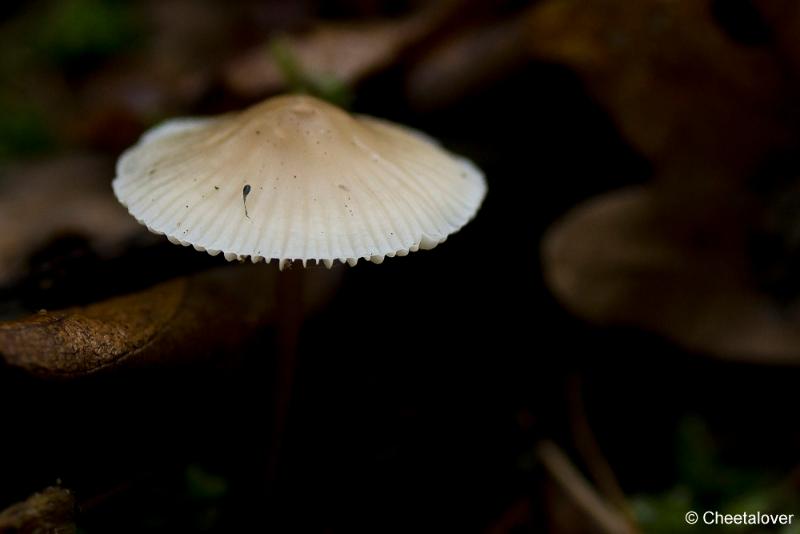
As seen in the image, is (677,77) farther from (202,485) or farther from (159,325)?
(202,485)

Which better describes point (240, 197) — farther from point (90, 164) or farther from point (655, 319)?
point (90, 164)

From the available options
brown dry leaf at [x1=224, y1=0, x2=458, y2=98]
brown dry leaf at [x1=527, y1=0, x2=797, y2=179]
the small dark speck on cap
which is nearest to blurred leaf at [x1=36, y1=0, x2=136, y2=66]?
brown dry leaf at [x1=224, y1=0, x2=458, y2=98]

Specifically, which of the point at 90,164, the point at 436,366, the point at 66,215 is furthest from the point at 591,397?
the point at 90,164

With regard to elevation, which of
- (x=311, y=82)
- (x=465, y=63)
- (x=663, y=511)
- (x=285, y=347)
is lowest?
(x=663, y=511)

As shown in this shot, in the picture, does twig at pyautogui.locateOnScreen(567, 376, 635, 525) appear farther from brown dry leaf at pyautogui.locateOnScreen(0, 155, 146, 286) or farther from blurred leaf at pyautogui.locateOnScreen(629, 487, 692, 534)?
brown dry leaf at pyautogui.locateOnScreen(0, 155, 146, 286)

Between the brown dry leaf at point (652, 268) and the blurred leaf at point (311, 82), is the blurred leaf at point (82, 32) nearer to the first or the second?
the blurred leaf at point (311, 82)

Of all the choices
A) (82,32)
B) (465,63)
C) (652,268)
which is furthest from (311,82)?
(82,32)

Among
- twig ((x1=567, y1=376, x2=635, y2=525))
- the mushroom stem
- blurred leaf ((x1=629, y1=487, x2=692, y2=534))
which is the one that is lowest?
blurred leaf ((x1=629, y1=487, x2=692, y2=534))
